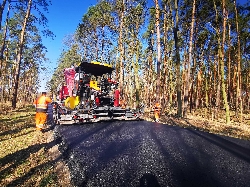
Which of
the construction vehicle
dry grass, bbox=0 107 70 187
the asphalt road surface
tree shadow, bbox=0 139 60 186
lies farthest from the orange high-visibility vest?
tree shadow, bbox=0 139 60 186

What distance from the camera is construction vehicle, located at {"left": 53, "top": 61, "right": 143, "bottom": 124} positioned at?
11.3 meters

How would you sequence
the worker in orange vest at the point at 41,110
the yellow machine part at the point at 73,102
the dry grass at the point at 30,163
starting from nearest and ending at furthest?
the dry grass at the point at 30,163 < the worker in orange vest at the point at 41,110 < the yellow machine part at the point at 73,102

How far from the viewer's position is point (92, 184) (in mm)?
4398

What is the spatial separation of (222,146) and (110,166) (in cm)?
390

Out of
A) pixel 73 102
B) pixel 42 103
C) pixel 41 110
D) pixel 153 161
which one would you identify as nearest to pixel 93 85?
pixel 73 102

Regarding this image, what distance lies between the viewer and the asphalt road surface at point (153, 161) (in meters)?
4.54

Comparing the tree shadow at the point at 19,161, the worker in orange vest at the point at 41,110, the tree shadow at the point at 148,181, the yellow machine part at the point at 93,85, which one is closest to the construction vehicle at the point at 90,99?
the yellow machine part at the point at 93,85

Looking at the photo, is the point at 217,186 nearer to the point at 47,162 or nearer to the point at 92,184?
the point at 92,184

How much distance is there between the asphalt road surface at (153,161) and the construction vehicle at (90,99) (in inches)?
114

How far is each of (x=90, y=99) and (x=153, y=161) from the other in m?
7.37

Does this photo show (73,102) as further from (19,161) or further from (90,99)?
(19,161)

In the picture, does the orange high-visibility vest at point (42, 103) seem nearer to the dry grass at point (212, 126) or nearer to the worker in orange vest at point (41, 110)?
the worker in orange vest at point (41, 110)

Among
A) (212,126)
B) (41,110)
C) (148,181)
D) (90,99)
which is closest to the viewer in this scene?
(148,181)

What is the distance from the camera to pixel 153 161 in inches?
217
